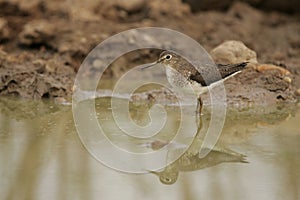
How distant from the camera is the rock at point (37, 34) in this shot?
10.5 meters

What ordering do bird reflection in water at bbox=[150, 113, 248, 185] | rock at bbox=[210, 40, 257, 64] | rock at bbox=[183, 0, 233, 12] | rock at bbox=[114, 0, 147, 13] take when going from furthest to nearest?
rock at bbox=[183, 0, 233, 12], rock at bbox=[114, 0, 147, 13], rock at bbox=[210, 40, 257, 64], bird reflection in water at bbox=[150, 113, 248, 185]

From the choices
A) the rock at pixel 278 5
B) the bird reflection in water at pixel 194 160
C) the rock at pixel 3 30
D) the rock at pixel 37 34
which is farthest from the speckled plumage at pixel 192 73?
the rock at pixel 278 5

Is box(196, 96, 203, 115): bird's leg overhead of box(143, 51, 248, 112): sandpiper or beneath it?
beneath

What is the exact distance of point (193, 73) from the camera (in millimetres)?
8188

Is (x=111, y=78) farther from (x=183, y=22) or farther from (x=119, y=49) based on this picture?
(x=183, y=22)

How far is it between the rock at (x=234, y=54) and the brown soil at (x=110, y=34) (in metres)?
0.23

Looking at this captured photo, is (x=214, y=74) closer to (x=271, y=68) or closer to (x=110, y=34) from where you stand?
(x=271, y=68)

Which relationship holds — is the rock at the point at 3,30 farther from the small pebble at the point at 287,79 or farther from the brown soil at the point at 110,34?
the small pebble at the point at 287,79

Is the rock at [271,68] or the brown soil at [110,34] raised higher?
the brown soil at [110,34]

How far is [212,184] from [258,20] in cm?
674

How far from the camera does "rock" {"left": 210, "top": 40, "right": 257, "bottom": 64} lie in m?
9.38

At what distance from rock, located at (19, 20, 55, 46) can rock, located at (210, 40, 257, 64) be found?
270 centimetres

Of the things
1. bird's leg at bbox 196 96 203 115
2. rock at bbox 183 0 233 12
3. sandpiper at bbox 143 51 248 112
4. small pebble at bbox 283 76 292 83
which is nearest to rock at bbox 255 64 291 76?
small pebble at bbox 283 76 292 83

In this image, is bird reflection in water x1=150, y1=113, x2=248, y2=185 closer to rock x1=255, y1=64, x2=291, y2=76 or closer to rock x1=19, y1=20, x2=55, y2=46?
rock x1=255, y1=64, x2=291, y2=76
